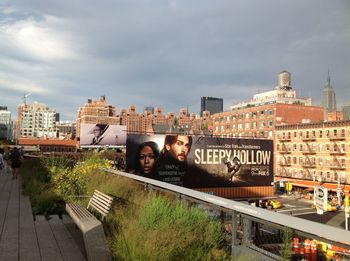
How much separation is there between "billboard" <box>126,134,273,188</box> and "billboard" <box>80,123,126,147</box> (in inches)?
1393

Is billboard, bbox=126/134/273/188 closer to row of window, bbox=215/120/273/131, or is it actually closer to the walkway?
row of window, bbox=215/120/273/131

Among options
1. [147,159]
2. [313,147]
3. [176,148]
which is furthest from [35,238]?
[313,147]

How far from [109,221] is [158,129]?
117 m

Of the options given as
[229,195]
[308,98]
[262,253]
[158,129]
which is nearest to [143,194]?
[262,253]

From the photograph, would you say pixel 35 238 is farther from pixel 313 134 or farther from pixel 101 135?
pixel 101 135

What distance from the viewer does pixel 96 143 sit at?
3720 inches

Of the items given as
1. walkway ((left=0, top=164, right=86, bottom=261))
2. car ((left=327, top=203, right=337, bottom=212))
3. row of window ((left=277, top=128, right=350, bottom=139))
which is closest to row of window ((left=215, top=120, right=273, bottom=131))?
row of window ((left=277, top=128, right=350, bottom=139))

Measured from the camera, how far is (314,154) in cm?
7406

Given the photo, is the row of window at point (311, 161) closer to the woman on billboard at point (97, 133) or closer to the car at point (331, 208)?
the car at point (331, 208)

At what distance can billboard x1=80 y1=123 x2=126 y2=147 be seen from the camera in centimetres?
9269

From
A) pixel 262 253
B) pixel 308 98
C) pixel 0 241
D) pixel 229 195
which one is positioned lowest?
pixel 229 195

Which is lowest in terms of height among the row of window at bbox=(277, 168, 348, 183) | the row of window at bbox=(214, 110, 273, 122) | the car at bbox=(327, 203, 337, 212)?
the car at bbox=(327, 203, 337, 212)

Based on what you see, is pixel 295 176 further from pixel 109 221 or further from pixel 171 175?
pixel 109 221

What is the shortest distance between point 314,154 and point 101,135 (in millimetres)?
52196
